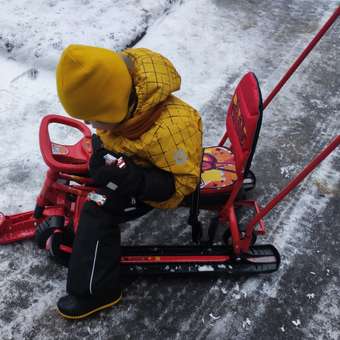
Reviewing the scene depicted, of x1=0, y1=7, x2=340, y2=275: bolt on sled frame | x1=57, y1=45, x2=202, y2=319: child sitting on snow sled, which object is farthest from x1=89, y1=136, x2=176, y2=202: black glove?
x1=0, y1=7, x2=340, y2=275: bolt on sled frame

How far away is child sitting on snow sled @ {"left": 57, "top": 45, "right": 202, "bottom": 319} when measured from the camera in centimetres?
147

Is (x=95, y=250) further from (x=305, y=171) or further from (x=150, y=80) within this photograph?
(x=305, y=171)

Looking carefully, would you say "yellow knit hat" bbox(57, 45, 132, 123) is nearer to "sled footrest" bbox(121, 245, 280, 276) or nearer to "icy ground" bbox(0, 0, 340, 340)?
"sled footrest" bbox(121, 245, 280, 276)

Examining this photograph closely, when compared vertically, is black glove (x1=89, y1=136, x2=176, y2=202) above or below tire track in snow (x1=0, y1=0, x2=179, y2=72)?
above

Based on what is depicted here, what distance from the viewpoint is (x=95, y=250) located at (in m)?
1.83

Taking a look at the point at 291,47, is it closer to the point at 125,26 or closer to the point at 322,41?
the point at 322,41

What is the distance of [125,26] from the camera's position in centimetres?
377

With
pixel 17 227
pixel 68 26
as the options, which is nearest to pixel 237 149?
pixel 17 227

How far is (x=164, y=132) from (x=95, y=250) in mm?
624

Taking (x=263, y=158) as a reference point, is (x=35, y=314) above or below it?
below

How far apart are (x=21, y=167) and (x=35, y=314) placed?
102 centimetres

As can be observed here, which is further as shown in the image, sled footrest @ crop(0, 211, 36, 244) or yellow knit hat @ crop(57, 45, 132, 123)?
sled footrest @ crop(0, 211, 36, 244)

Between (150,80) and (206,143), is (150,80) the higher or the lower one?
the higher one

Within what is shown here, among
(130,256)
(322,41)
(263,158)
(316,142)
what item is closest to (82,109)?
(130,256)
